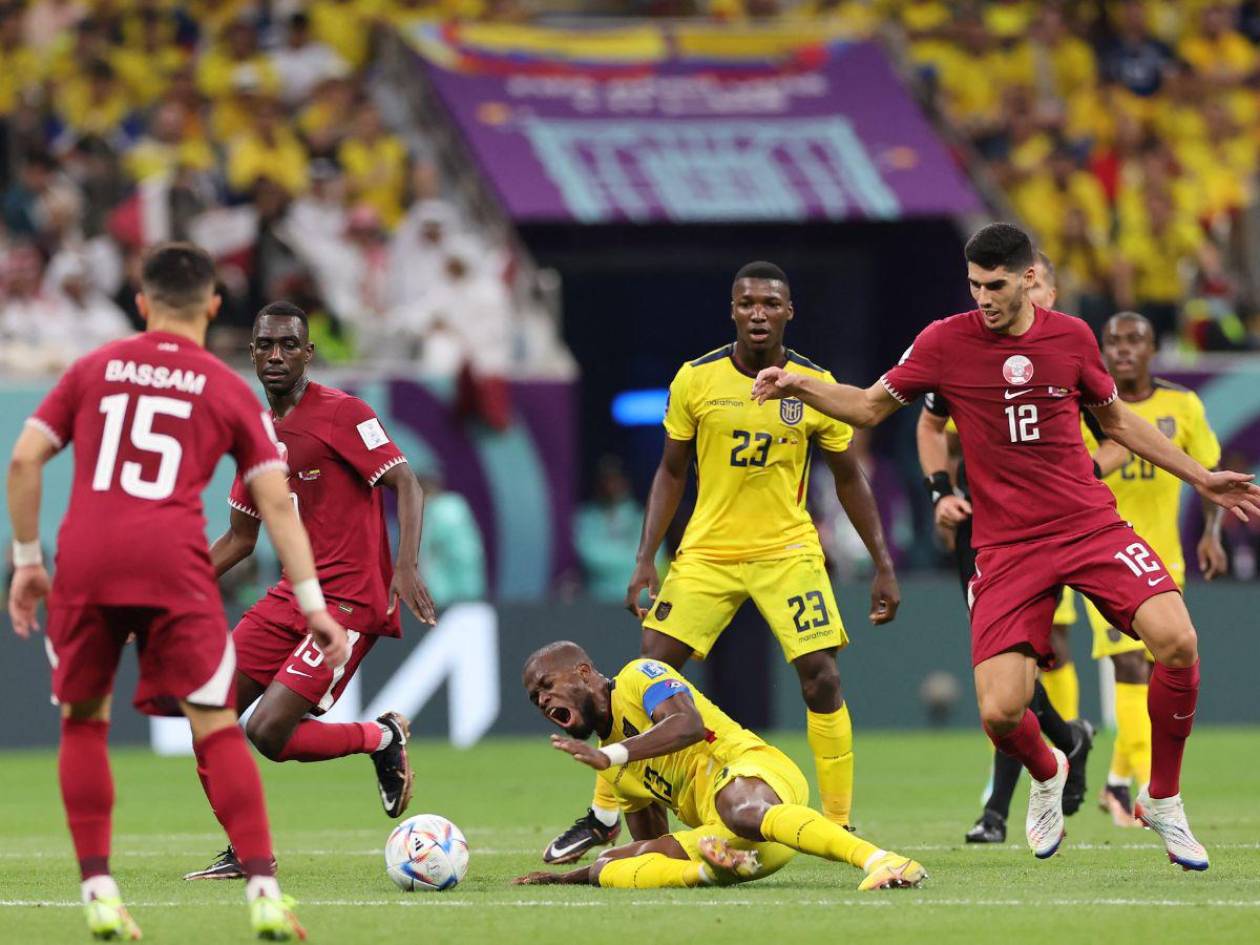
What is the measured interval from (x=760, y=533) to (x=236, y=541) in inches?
95.1

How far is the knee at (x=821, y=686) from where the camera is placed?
10734 mm

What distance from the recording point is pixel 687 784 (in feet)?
30.1

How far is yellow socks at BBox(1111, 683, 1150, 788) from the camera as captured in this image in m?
12.1

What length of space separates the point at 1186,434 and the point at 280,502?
5.84 meters

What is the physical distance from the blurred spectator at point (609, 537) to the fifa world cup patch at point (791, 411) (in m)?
8.95

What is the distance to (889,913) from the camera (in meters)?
8.04

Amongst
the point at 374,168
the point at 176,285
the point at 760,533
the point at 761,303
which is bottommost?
the point at 760,533

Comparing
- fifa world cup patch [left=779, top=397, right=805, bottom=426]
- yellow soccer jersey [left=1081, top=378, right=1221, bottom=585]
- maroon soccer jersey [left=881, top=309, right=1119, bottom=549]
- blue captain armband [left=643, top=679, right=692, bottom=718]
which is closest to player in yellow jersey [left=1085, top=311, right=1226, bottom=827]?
yellow soccer jersey [left=1081, top=378, right=1221, bottom=585]

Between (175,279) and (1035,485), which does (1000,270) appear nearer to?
(1035,485)

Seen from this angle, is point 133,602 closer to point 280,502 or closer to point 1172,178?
point 280,502

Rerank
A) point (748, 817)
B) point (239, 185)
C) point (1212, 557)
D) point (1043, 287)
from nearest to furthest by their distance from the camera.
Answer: point (748, 817) → point (1043, 287) → point (1212, 557) → point (239, 185)

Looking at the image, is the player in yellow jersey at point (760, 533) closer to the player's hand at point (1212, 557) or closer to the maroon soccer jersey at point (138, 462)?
the player's hand at point (1212, 557)

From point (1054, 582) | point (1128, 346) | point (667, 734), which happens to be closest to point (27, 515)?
point (667, 734)

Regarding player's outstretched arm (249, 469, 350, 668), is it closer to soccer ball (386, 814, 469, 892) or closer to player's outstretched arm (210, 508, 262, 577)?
soccer ball (386, 814, 469, 892)
